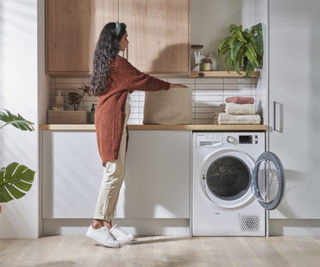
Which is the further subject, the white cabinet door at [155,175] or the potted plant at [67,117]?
the potted plant at [67,117]

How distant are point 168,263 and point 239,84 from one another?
5.79 ft

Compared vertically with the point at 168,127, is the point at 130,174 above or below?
below

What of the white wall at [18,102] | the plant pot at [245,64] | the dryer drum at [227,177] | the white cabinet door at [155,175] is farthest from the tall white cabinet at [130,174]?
the plant pot at [245,64]

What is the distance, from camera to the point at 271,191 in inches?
→ 87.4

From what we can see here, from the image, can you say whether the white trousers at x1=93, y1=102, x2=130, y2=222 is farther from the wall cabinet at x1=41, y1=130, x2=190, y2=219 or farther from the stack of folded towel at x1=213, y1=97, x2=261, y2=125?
the stack of folded towel at x1=213, y1=97, x2=261, y2=125

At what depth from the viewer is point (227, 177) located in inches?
94.7

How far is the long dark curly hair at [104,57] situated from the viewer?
2.11 m

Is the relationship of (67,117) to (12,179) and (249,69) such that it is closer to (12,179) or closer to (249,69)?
(12,179)

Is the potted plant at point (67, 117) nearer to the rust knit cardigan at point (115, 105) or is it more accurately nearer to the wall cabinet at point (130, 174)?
the wall cabinet at point (130, 174)

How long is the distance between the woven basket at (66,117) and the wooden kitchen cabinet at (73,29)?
1.12ft

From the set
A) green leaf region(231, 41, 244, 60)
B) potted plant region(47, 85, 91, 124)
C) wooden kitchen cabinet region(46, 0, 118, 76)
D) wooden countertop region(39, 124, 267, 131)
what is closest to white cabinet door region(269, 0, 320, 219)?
wooden countertop region(39, 124, 267, 131)

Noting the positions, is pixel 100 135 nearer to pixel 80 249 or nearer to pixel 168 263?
pixel 80 249

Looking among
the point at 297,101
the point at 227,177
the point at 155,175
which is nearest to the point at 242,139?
the point at 227,177

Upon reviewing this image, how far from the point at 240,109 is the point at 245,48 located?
575 millimetres
